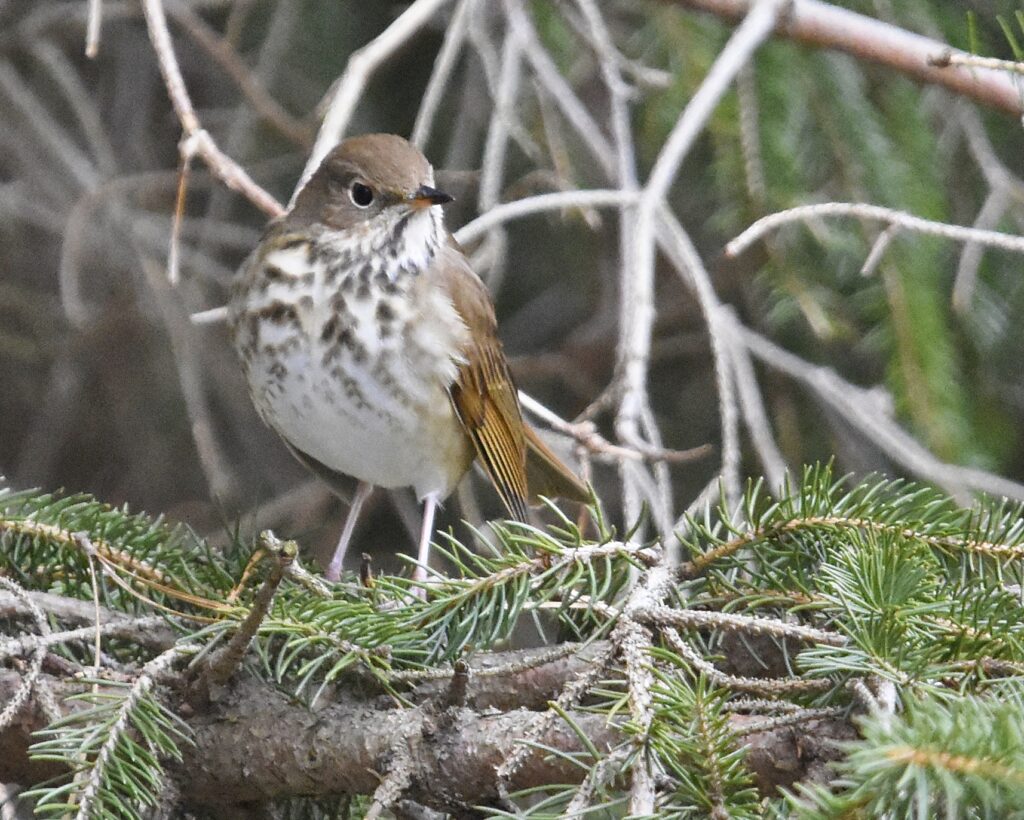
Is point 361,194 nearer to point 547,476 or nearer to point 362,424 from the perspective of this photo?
point 362,424

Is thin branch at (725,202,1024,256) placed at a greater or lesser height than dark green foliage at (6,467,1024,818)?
greater

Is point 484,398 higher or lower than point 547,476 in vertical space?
higher

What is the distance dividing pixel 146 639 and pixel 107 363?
1.98 meters

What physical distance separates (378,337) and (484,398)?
30 cm

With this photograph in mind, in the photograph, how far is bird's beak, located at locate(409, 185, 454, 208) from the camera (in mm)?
2256

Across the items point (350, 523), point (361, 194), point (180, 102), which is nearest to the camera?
point (180, 102)

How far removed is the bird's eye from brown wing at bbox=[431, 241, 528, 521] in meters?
0.16

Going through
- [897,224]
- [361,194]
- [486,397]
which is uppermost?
[897,224]

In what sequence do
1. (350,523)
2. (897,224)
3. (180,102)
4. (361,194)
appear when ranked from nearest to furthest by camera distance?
(897,224) → (180,102) → (361,194) → (350,523)

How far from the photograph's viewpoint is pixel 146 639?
4.78 feet

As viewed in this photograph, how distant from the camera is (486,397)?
2.47m

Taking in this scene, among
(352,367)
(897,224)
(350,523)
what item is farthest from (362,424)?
(897,224)

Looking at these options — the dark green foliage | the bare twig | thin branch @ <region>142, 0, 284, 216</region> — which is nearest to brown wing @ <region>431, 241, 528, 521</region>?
thin branch @ <region>142, 0, 284, 216</region>

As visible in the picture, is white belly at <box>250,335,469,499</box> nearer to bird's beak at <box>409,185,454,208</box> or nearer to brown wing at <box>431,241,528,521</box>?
brown wing at <box>431,241,528,521</box>
